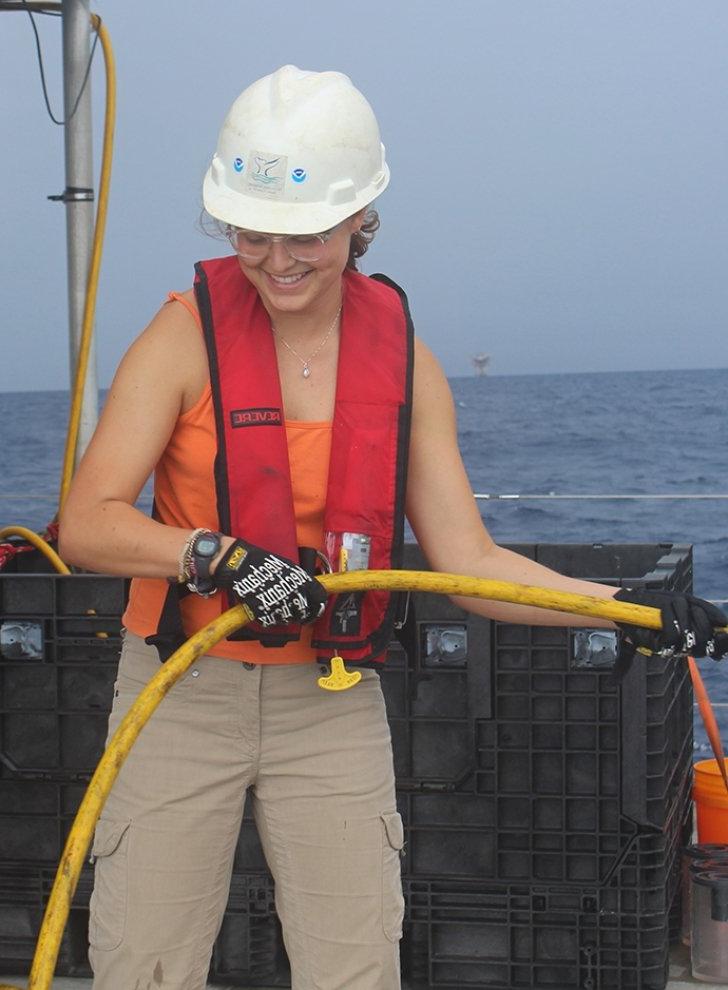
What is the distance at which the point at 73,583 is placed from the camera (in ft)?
11.5

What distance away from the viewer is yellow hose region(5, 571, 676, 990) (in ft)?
6.76

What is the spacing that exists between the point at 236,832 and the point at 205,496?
0.52 meters

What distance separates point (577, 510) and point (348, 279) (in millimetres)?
17493

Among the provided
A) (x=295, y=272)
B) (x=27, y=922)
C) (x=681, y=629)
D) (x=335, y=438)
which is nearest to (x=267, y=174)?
(x=295, y=272)

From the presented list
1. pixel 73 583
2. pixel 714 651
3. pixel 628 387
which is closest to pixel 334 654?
pixel 714 651

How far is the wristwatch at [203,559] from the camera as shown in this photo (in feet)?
7.13

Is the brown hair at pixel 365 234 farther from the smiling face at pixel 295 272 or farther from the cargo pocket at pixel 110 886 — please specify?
the cargo pocket at pixel 110 886

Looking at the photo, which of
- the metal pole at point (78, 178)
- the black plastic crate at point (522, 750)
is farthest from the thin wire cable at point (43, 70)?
the black plastic crate at point (522, 750)

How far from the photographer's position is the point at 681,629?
234cm

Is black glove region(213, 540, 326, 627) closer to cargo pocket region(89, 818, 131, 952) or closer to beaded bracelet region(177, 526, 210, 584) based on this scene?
beaded bracelet region(177, 526, 210, 584)

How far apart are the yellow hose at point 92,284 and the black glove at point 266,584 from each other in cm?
233

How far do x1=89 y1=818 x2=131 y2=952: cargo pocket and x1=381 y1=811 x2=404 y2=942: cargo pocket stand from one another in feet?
1.28

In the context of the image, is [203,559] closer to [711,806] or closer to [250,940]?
[250,940]

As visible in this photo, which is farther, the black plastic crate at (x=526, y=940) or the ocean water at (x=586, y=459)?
the ocean water at (x=586, y=459)
